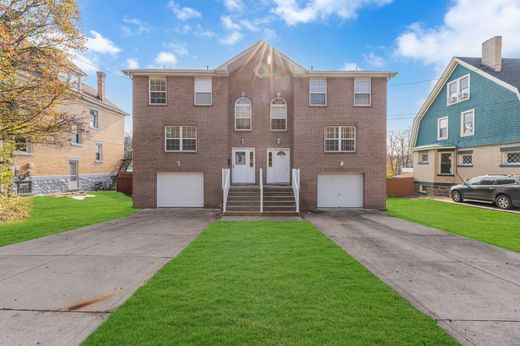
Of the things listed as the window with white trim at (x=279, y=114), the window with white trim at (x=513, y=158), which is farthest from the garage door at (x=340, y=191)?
the window with white trim at (x=513, y=158)

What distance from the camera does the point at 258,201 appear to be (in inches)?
482

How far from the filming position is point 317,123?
44.5ft

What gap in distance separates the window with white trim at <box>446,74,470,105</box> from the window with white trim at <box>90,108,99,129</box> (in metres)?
30.0

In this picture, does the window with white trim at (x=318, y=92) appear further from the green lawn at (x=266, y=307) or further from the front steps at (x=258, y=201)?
the green lawn at (x=266, y=307)

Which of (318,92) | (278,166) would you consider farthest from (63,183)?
(318,92)

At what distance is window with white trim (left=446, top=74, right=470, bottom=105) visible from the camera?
61.6 ft

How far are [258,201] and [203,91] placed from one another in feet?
21.7

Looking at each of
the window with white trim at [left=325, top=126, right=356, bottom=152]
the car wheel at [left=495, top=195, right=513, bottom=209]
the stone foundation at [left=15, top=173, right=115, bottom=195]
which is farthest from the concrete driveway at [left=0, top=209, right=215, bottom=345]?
the car wheel at [left=495, top=195, right=513, bottom=209]

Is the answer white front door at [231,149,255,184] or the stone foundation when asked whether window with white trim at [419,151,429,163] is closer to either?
white front door at [231,149,255,184]

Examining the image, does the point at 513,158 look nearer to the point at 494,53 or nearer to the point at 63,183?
the point at 494,53

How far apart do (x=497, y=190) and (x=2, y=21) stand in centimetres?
2391

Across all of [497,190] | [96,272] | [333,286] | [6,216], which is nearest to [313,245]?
[333,286]

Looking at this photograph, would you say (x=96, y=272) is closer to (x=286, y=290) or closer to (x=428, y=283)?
(x=286, y=290)

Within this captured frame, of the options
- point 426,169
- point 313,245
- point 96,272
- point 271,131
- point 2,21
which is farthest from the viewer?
point 426,169
